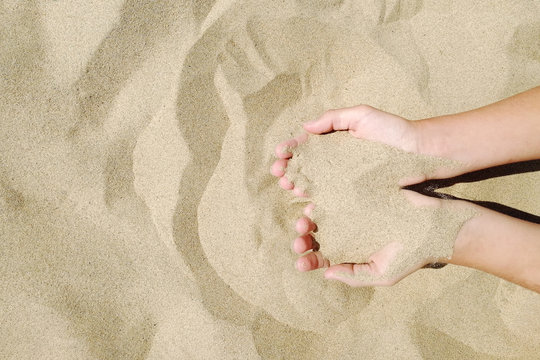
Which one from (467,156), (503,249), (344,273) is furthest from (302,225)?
(503,249)

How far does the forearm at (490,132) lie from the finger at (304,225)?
0.56 m

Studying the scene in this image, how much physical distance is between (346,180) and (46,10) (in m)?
1.38

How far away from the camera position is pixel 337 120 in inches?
57.7

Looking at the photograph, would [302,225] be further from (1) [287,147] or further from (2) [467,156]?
(2) [467,156]

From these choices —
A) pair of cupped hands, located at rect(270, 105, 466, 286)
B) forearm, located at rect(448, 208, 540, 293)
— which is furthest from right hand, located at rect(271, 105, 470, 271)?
forearm, located at rect(448, 208, 540, 293)

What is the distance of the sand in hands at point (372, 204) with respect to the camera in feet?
4.58

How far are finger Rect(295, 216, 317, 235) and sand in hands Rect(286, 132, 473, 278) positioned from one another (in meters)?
0.03

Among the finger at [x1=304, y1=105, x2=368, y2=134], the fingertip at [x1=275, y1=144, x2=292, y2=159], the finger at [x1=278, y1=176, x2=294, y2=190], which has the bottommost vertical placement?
the finger at [x1=278, y1=176, x2=294, y2=190]

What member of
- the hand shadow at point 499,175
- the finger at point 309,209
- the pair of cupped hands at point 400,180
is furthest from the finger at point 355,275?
the hand shadow at point 499,175

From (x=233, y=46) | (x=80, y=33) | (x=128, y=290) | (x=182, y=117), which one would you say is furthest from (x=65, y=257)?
(x=233, y=46)

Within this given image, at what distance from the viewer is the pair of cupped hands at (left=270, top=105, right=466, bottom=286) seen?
143cm

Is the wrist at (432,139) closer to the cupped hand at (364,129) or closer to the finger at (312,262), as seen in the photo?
the cupped hand at (364,129)

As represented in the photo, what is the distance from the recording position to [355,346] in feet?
4.94

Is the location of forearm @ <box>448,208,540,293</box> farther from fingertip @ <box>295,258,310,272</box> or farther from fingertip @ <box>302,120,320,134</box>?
fingertip @ <box>302,120,320,134</box>
